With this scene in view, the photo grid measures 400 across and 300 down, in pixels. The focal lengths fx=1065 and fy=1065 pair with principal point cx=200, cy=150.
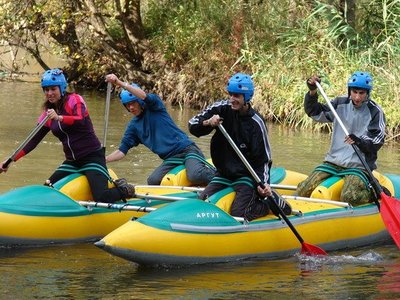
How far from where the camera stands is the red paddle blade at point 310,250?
8.88 m

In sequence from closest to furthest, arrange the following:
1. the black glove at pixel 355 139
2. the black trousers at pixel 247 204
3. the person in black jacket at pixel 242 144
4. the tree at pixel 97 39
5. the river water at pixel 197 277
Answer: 1. the river water at pixel 197 277
2. the person in black jacket at pixel 242 144
3. the black trousers at pixel 247 204
4. the black glove at pixel 355 139
5. the tree at pixel 97 39

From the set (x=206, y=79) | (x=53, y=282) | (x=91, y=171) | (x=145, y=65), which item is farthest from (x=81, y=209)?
(x=145, y=65)

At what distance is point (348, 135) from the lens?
962 centimetres

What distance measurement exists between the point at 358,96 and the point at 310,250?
1.75 m

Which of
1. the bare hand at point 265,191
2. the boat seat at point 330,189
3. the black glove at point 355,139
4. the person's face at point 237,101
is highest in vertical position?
the person's face at point 237,101

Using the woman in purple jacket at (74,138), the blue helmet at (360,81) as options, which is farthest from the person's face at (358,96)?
the woman in purple jacket at (74,138)

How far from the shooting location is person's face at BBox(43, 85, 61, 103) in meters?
9.09

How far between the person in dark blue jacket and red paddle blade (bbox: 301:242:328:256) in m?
1.94

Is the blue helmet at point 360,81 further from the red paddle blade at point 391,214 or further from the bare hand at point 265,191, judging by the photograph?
the bare hand at point 265,191

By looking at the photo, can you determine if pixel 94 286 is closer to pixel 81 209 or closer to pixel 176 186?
pixel 81 209

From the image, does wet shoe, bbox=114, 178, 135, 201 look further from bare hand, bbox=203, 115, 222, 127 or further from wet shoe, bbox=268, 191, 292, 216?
bare hand, bbox=203, 115, 222, 127

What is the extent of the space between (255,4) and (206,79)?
188 cm

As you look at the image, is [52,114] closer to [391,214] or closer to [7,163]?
[7,163]

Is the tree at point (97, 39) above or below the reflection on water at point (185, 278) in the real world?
above
